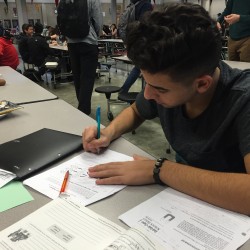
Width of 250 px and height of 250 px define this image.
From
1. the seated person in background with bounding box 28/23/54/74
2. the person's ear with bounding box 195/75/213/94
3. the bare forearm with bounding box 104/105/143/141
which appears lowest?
the seated person in background with bounding box 28/23/54/74

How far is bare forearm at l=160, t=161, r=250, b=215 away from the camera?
699 mm

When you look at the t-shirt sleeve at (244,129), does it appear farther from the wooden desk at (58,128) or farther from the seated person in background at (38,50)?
the seated person in background at (38,50)

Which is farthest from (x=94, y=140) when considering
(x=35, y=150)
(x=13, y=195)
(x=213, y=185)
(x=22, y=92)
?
(x=22, y=92)

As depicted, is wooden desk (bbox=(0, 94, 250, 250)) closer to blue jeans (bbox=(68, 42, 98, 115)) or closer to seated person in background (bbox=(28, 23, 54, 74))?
blue jeans (bbox=(68, 42, 98, 115))

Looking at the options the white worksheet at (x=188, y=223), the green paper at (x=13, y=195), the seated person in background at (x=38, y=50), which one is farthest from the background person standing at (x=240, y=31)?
the seated person in background at (x=38, y=50)

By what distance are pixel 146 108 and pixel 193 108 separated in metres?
0.29

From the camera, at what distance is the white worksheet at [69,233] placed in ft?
1.97

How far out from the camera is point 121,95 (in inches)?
123

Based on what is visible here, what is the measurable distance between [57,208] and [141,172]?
26 cm

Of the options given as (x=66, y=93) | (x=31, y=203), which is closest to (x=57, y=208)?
(x=31, y=203)

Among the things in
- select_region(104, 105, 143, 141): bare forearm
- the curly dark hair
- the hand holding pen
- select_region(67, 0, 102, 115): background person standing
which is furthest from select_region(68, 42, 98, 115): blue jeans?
the curly dark hair

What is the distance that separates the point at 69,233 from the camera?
2.14ft

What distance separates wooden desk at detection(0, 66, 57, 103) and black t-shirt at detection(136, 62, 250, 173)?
0.98 m

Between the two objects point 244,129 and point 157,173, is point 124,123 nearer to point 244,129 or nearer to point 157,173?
point 157,173
